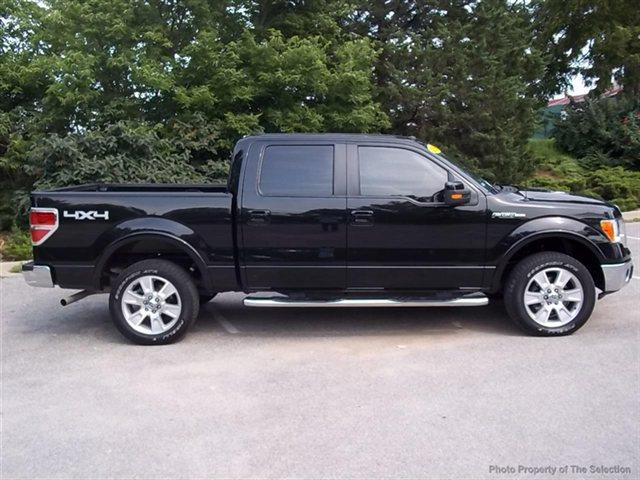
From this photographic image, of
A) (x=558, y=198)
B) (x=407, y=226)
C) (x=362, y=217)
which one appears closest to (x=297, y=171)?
(x=362, y=217)

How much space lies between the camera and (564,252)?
18.7ft

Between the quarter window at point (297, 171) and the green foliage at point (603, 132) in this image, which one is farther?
the green foliage at point (603, 132)

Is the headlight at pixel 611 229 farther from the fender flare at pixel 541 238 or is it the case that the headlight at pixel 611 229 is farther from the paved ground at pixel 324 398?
the paved ground at pixel 324 398

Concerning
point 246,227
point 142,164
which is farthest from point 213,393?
point 142,164

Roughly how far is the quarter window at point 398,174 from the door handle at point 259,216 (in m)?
0.88

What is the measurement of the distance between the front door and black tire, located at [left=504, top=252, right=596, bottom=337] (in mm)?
339

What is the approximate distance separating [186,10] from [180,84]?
1.61 meters

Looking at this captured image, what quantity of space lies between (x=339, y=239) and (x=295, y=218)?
0.44 meters

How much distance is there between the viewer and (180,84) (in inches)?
438

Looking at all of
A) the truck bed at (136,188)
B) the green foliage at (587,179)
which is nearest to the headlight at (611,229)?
the truck bed at (136,188)

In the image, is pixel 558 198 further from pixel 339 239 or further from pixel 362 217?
pixel 339 239

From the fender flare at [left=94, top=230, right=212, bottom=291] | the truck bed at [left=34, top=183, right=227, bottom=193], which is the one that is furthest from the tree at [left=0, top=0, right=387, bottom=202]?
the fender flare at [left=94, top=230, right=212, bottom=291]

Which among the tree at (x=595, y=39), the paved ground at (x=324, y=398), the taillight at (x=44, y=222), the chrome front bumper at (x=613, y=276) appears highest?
the tree at (x=595, y=39)

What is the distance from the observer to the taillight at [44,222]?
534 centimetres
